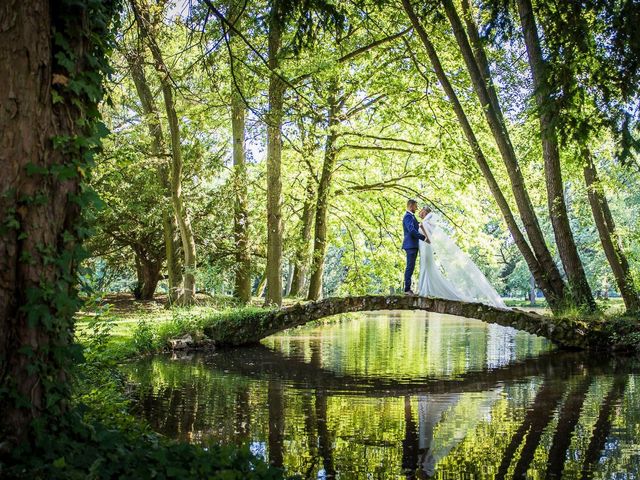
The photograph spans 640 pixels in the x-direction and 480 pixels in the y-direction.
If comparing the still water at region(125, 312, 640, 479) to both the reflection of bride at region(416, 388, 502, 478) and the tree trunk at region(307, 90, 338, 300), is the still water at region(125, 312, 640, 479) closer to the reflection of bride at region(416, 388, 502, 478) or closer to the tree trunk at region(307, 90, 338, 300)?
the reflection of bride at region(416, 388, 502, 478)

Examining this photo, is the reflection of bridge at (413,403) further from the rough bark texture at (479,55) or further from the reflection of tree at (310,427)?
the rough bark texture at (479,55)

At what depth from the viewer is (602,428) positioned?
7527mm

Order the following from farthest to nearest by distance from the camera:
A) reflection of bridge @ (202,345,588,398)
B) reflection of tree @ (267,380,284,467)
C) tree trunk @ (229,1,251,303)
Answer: tree trunk @ (229,1,251,303)
reflection of bridge @ (202,345,588,398)
reflection of tree @ (267,380,284,467)

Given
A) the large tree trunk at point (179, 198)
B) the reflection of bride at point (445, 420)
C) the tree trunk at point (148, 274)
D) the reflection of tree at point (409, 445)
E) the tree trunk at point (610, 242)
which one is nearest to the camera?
the reflection of tree at point (409, 445)

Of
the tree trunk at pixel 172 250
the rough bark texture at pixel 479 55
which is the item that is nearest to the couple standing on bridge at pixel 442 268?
the rough bark texture at pixel 479 55

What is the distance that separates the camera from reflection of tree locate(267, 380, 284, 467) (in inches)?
257

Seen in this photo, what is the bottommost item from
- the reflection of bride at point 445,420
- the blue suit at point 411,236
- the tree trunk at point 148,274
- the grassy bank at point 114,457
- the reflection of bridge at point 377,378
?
the reflection of bride at point 445,420

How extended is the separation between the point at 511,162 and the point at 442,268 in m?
2.88

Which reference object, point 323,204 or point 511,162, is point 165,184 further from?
point 511,162

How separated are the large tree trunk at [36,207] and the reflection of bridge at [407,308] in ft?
39.5

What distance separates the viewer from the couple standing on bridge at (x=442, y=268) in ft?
52.4

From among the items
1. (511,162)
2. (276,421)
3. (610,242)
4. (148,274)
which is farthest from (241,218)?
(276,421)

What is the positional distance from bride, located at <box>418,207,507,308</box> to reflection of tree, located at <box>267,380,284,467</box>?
587 cm

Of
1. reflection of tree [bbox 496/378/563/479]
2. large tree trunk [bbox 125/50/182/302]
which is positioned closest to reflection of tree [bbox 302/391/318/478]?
reflection of tree [bbox 496/378/563/479]
